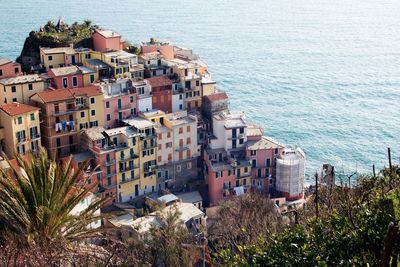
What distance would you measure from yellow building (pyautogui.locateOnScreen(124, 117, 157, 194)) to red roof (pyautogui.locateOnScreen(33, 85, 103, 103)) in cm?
285

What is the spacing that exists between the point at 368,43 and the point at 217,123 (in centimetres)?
5453

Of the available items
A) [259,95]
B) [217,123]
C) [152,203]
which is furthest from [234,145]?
[259,95]

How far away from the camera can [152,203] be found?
39.0m

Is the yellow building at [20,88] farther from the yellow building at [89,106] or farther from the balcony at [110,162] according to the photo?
the balcony at [110,162]

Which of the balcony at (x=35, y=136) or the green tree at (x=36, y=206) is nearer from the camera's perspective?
the green tree at (x=36, y=206)

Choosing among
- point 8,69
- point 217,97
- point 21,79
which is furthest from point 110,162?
point 217,97

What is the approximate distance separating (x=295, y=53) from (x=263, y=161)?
147 feet

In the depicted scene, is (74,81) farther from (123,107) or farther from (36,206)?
(36,206)

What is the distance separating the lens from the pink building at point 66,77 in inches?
1660

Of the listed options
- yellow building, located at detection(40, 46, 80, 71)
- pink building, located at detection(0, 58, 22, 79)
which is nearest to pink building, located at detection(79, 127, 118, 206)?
pink building, located at detection(0, 58, 22, 79)

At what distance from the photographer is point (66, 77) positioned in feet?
139

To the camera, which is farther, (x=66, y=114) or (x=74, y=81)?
(x=74, y=81)

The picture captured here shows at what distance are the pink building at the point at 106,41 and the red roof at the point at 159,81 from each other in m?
4.59

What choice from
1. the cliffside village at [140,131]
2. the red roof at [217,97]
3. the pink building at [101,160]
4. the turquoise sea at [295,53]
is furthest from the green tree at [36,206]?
the turquoise sea at [295,53]
